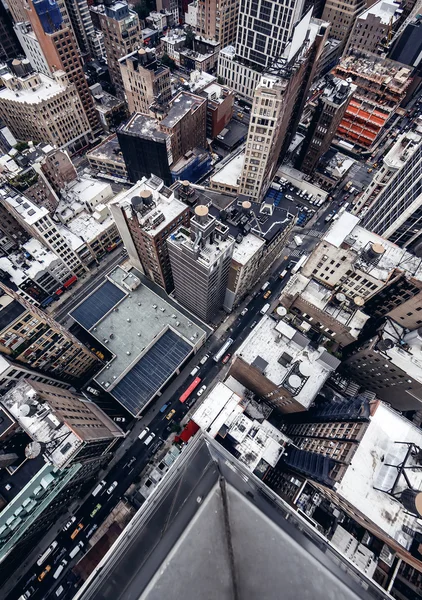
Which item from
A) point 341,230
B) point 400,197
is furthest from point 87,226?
point 400,197

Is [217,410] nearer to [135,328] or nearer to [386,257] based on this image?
[135,328]

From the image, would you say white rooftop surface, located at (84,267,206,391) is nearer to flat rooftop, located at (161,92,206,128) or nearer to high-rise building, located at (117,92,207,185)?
high-rise building, located at (117,92,207,185)

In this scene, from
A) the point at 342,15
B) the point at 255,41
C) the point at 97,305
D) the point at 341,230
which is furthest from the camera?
the point at 342,15

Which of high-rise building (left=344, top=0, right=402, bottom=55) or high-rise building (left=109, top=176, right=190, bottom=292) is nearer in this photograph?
high-rise building (left=109, top=176, right=190, bottom=292)

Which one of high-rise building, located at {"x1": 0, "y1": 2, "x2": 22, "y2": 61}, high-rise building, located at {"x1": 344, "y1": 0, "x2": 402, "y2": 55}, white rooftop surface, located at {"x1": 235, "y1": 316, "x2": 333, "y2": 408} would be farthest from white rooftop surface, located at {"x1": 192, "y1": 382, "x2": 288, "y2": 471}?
high-rise building, located at {"x1": 0, "y1": 2, "x2": 22, "y2": 61}

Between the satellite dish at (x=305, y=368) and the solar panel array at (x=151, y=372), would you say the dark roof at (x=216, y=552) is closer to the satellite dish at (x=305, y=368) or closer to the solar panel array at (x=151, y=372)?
the satellite dish at (x=305, y=368)

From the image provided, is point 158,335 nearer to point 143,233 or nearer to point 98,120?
point 143,233
